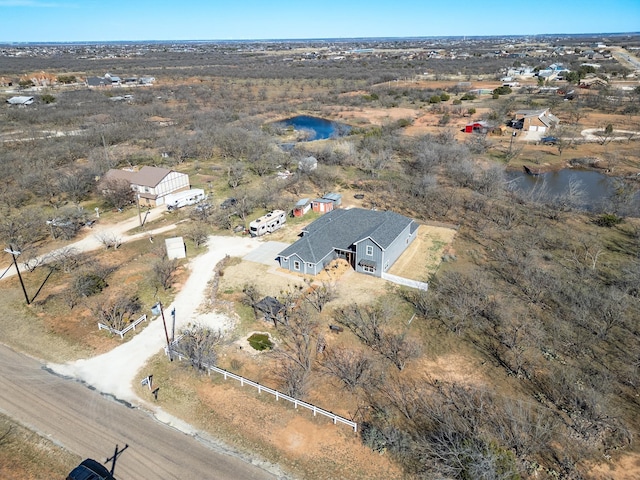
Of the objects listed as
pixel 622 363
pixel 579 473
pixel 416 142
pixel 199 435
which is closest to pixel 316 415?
pixel 199 435

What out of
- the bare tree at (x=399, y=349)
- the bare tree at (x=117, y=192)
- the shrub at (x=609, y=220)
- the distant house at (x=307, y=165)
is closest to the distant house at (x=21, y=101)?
the bare tree at (x=117, y=192)

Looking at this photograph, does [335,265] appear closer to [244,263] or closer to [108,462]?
[244,263]

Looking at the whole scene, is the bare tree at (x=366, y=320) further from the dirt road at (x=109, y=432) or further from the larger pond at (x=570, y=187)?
the larger pond at (x=570, y=187)

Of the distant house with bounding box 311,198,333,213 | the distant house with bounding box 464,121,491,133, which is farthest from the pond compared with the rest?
the distant house with bounding box 311,198,333,213

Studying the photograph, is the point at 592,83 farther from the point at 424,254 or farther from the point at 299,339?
the point at 299,339

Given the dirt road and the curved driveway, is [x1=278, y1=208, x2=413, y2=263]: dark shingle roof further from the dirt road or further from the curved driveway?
the dirt road

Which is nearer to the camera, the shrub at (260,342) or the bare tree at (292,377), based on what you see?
the bare tree at (292,377)
